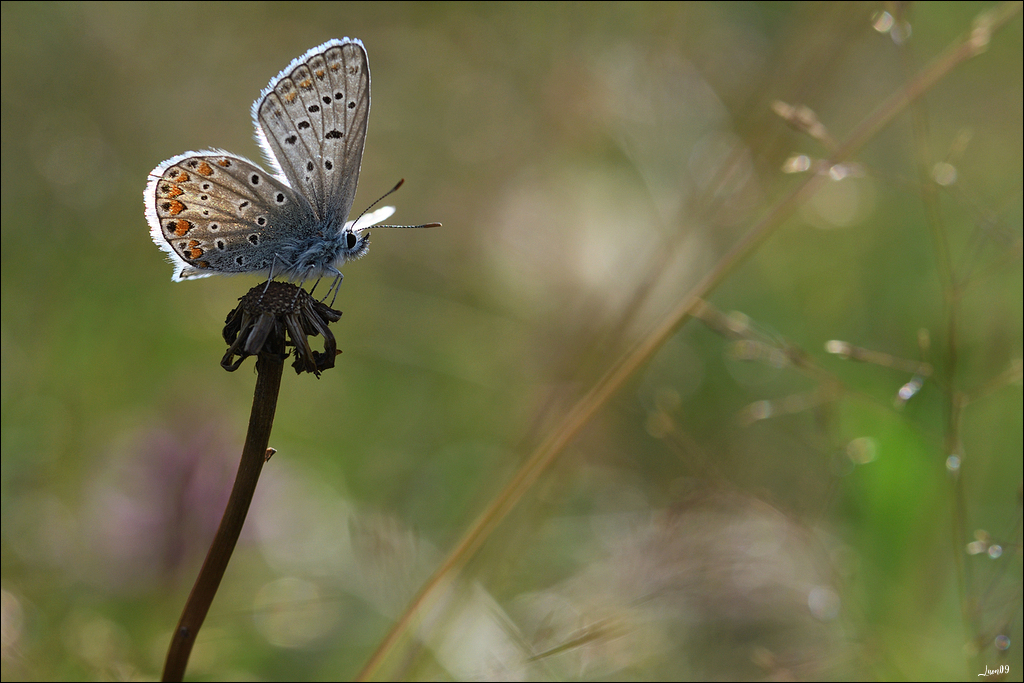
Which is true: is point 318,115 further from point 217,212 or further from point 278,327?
point 278,327

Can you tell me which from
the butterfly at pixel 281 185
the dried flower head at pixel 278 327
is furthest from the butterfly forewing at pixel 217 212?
the dried flower head at pixel 278 327

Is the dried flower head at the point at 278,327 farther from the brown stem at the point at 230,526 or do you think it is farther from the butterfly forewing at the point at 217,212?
the butterfly forewing at the point at 217,212

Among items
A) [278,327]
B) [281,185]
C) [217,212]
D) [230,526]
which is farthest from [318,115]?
[230,526]

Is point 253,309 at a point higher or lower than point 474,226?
lower

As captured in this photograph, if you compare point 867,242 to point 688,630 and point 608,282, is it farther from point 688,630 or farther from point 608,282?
point 688,630

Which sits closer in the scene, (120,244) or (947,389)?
(947,389)

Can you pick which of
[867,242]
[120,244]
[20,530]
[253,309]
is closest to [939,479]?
[867,242]
